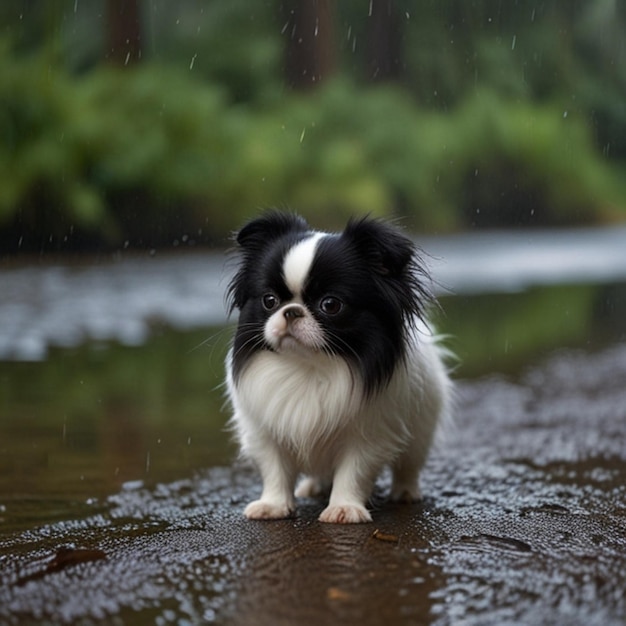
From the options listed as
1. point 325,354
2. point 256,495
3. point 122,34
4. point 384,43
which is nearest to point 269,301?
point 325,354

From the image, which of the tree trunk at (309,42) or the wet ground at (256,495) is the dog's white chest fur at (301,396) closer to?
the wet ground at (256,495)

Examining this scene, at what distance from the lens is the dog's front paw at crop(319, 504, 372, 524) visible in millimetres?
3789

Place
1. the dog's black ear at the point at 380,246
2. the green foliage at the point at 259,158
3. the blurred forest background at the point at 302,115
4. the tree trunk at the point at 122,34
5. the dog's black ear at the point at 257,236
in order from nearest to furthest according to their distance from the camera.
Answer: the dog's black ear at the point at 380,246
the dog's black ear at the point at 257,236
the green foliage at the point at 259,158
the blurred forest background at the point at 302,115
the tree trunk at the point at 122,34

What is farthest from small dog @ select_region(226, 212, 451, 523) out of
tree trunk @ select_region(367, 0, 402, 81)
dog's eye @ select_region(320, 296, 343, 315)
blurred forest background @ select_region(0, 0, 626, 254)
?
tree trunk @ select_region(367, 0, 402, 81)

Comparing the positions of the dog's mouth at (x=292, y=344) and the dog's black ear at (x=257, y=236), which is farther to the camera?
the dog's black ear at (x=257, y=236)

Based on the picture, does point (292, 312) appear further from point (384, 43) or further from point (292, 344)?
point (384, 43)

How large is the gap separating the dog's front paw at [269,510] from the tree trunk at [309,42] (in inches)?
894

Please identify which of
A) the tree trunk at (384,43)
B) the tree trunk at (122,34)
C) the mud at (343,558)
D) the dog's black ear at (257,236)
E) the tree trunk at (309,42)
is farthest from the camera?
the tree trunk at (384,43)

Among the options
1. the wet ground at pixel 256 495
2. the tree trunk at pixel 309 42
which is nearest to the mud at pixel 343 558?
the wet ground at pixel 256 495

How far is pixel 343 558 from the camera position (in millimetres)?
3287

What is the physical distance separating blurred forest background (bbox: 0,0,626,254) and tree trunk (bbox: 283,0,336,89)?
55 millimetres

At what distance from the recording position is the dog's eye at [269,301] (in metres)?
3.72

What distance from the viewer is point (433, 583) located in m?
3.07

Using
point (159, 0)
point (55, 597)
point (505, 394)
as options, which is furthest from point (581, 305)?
point (159, 0)
